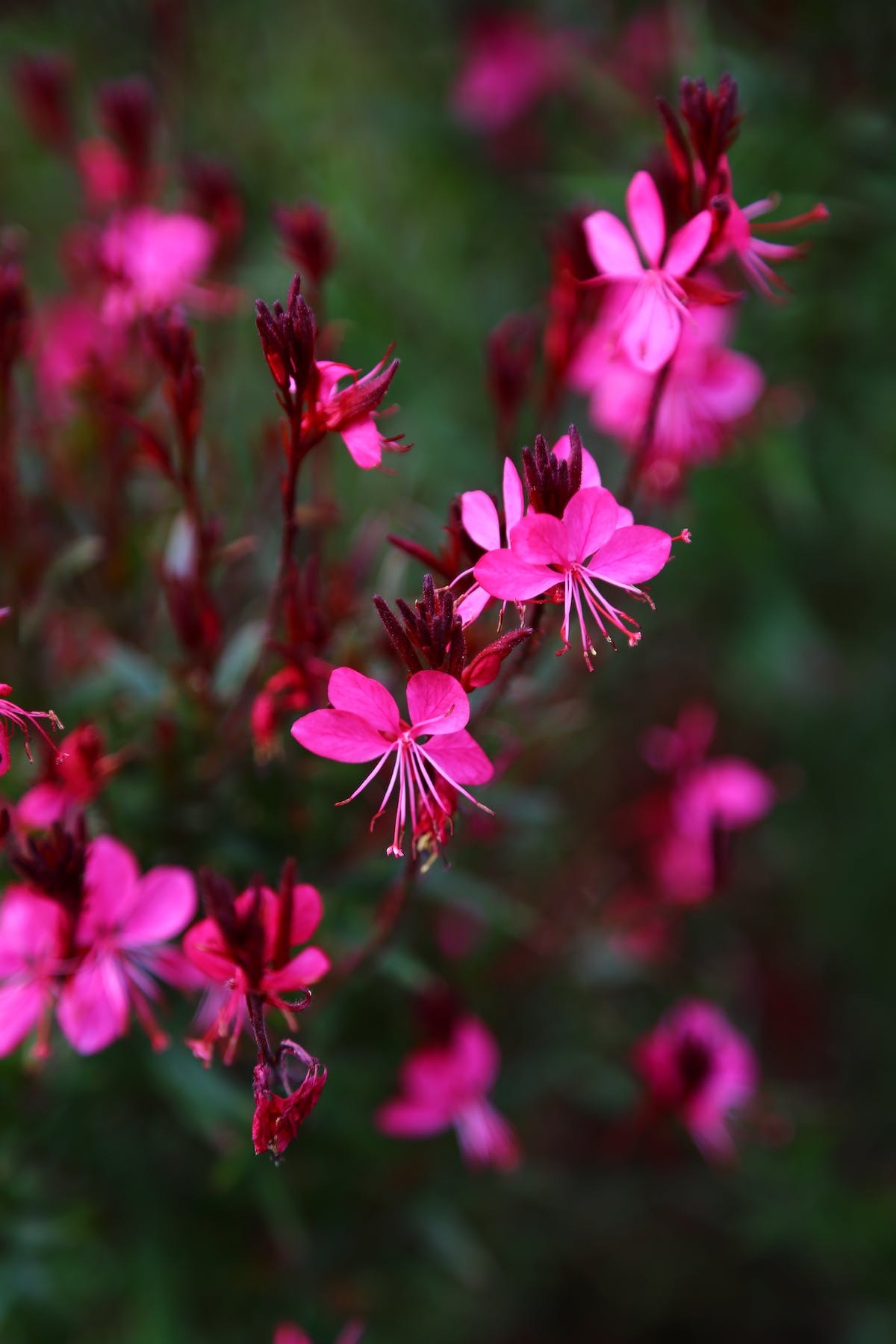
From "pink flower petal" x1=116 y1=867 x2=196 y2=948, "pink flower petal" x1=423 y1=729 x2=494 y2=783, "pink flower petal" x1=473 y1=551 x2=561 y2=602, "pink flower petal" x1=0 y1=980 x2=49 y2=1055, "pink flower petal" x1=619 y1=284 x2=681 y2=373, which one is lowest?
"pink flower petal" x1=0 y1=980 x2=49 y2=1055

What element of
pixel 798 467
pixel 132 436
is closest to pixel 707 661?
pixel 798 467

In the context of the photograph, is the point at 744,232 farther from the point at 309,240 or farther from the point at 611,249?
the point at 309,240

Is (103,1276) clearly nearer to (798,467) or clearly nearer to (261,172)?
(798,467)

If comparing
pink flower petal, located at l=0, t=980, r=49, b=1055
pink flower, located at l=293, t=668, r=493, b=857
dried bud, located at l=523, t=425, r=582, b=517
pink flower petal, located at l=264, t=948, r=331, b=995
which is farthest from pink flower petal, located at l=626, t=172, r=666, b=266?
pink flower petal, located at l=0, t=980, r=49, b=1055

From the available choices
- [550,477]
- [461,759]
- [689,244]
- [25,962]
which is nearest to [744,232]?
[689,244]

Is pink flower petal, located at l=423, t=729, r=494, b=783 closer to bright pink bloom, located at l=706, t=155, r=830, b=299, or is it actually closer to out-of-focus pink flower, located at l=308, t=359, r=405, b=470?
out-of-focus pink flower, located at l=308, t=359, r=405, b=470

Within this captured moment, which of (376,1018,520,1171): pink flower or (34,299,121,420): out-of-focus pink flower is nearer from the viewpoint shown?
(376,1018,520,1171): pink flower

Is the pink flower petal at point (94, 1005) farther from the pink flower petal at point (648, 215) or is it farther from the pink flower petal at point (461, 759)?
the pink flower petal at point (648, 215)
